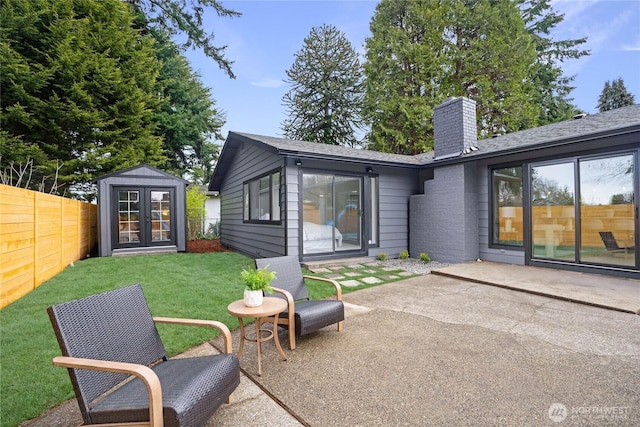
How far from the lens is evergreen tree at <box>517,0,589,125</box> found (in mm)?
18562

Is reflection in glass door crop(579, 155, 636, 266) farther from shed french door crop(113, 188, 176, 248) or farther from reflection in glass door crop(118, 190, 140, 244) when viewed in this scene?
reflection in glass door crop(118, 190, 140, 244)

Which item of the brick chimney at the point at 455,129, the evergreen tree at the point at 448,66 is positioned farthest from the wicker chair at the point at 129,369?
the evergreen tree at the point at 448,66

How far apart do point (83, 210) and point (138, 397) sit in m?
9.03

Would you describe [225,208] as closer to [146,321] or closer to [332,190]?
[332,190]

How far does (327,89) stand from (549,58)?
13.5 m

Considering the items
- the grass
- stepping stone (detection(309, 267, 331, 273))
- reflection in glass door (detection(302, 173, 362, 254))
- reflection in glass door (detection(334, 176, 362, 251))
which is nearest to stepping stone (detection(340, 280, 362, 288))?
the grass

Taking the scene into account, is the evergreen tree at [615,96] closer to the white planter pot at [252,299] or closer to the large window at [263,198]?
the large window at [263,198]

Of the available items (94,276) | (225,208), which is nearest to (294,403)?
(94,276)

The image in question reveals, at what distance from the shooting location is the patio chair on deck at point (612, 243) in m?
5.55

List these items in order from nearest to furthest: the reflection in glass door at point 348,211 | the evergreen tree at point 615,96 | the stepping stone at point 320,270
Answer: the stepping stone at point 320,270 → the reflection in glass door at point 348,211 → the evergreen tree at point 615,96

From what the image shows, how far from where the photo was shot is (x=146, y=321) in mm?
2240

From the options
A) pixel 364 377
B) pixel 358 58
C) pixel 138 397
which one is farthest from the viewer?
pixel 358 58

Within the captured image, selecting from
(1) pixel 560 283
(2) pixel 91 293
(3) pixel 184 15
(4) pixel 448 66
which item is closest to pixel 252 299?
(2) pixel 91 293

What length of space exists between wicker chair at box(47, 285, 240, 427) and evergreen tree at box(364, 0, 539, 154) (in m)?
16.3
